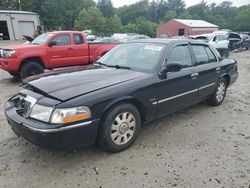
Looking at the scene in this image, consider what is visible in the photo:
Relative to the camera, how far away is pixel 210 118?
4418 mm

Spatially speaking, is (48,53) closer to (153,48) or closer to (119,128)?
(153,48)

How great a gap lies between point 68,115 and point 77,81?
0.65 metres

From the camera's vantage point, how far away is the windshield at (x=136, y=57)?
140 inches

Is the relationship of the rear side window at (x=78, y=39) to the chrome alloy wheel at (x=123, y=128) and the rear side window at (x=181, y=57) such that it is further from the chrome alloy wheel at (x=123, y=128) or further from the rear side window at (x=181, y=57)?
the chrome alloy wheel at (x=123, y=128)

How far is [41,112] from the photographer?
256cm

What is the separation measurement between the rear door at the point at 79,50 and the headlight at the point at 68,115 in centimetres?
585

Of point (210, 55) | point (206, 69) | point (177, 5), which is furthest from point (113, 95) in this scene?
point (177, 5)

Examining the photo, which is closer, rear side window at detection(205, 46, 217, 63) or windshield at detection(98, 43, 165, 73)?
windshield at detection(98, 43, 165, 73)

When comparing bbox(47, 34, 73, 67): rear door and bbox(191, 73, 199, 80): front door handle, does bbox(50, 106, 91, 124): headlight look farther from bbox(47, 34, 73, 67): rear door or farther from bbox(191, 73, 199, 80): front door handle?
bbox(47, 34, 73, 67): rear door

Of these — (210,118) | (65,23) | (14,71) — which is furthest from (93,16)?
(210,118)

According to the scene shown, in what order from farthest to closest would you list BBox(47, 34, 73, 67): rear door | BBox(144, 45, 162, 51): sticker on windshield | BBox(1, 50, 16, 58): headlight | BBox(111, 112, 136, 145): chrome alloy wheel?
1. BBox(47, 34, 73, 67): rear door
2. BBox(1, 50, 16, 58): headlight
3. BBox(144, 45, 162, 51): sticker on windshield
4. BBox(111, 112, 136, 145): chrome alloy wheel

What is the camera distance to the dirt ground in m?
2.58

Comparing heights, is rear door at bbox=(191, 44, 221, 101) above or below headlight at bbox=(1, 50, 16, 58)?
below

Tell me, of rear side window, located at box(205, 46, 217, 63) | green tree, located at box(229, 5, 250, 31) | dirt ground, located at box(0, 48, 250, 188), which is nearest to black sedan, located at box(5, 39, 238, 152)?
rear side window, located at box(205, 46, 217, 63)
